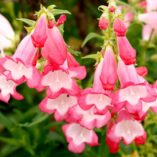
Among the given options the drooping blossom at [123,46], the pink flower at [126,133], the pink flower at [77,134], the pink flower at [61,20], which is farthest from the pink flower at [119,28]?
the pink flower at [77,134]

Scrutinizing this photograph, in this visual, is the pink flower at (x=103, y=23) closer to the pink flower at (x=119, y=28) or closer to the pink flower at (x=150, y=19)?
the pink flower at (x=119, y=28)

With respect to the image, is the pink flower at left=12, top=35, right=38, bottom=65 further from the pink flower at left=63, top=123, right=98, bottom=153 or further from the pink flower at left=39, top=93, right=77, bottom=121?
the pink flower at left=63, top=123, right=98, bottom=153

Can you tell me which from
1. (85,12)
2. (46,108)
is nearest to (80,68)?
(46,108)

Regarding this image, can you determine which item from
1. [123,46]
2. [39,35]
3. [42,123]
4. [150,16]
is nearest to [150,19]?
[150,16]

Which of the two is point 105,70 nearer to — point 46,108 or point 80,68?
point 80,68

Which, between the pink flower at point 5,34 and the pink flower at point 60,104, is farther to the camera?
the pink flower at point 5,34

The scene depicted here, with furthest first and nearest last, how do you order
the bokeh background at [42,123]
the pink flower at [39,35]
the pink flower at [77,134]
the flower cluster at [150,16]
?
the flower cluster at [150,16]
the bokeh background at [42,123]
the pink flower at [77,134]
the pink flower at [39,35]
